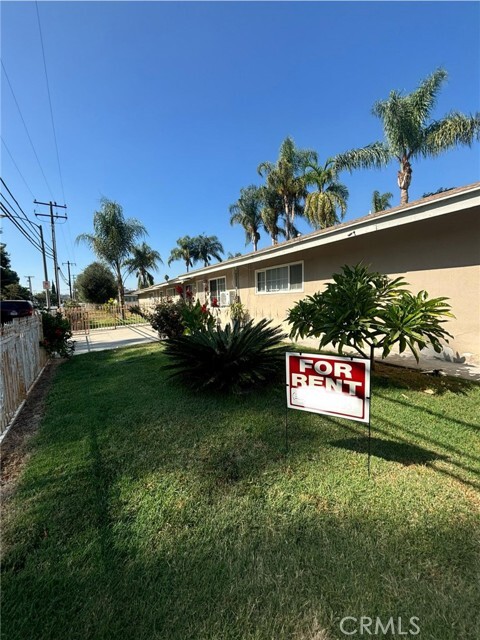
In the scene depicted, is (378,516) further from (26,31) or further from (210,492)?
(26,31)

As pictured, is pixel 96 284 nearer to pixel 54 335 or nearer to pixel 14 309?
pixel 14 309

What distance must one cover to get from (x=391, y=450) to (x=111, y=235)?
23352 millimetres

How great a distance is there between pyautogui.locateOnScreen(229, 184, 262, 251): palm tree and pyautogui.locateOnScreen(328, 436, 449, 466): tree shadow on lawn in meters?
25.1

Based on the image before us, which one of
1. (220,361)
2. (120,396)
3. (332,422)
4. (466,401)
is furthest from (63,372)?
(466,401)

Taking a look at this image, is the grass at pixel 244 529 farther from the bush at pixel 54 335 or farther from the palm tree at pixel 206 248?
the palm tree at pixel 206 248

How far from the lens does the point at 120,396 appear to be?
4492 millimetres

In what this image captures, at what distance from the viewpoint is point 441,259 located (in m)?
5.38

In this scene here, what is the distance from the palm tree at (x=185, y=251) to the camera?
3753 cm

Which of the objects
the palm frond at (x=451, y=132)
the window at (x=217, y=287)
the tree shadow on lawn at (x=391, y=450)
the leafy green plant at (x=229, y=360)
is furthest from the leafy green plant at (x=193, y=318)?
the palm frond at (x=451, y=132)

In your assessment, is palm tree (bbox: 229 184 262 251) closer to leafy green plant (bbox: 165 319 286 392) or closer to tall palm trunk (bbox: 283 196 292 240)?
tall palm trunk (bbox: 283 196 292 240)

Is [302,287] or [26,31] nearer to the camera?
[26,31]

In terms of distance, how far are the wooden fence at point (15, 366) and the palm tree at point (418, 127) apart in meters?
18.3

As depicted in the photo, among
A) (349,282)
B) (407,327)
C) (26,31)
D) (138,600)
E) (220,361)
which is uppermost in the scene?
(26,31)

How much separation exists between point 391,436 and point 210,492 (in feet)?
6.35
